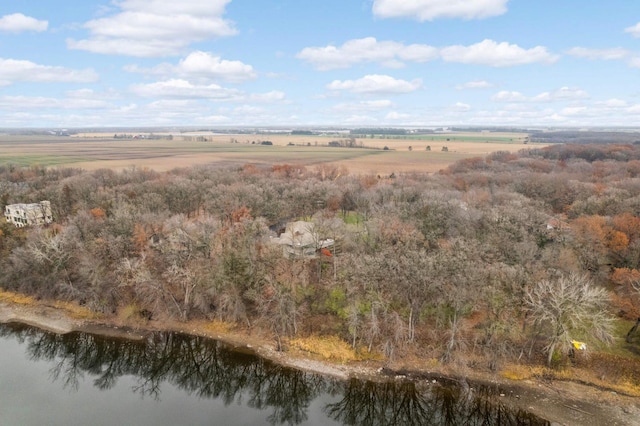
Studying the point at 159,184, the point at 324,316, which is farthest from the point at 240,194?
the point at 324,316

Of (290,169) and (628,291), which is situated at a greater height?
(290,169)

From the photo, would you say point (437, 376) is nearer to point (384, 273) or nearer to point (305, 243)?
point (384, 273)

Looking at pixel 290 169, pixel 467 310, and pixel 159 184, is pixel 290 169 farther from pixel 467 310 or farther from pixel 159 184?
pixel 467 310

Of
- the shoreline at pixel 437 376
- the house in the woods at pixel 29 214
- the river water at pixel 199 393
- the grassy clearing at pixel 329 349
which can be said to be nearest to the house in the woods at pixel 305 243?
the grassy clearing at pixel 329 349

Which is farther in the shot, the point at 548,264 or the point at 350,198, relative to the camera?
the point at 350,198

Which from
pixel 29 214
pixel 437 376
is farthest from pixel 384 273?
Result: pixel 29 214

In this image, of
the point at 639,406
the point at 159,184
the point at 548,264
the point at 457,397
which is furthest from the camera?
the point at 159,184
